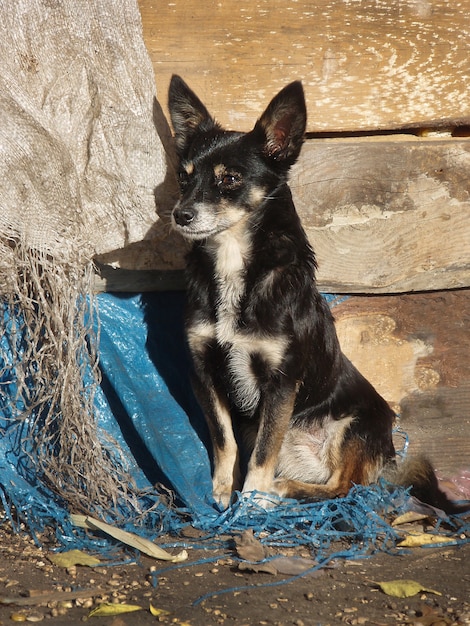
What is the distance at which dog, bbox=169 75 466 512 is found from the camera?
11.5ft

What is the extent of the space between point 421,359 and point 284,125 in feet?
5.04

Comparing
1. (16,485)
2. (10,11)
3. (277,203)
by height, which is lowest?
(16,485)

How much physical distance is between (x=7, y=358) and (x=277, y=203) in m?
1.41

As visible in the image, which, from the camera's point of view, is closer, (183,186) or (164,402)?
(183,186)

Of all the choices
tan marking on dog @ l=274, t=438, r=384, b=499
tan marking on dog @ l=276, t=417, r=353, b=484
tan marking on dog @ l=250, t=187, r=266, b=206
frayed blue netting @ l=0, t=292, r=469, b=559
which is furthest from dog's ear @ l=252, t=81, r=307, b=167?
tan marking on dog @ l=274, t=438, r=384, b=499

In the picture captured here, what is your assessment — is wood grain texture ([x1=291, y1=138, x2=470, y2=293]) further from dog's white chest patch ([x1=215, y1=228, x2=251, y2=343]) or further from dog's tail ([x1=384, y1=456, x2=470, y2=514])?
dog's tail ([x1=384, y1=456, x2=470, y2=514])

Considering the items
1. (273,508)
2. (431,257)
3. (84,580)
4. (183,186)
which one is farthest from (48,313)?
(431,257)

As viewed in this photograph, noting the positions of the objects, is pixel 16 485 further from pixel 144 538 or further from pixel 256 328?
pixel 256 328

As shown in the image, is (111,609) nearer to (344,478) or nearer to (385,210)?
(344,478)

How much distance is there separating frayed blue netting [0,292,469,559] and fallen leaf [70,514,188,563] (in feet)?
0.25

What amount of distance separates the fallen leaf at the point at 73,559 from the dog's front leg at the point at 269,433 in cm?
80

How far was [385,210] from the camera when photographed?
403 cm

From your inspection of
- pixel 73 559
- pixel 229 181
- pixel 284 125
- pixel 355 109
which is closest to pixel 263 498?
pixel 73 559

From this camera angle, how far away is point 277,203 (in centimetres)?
361
